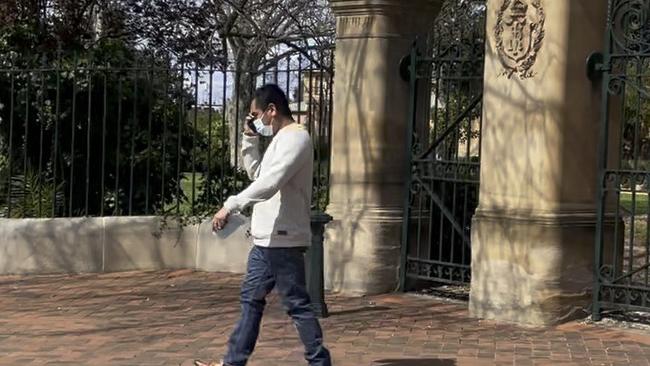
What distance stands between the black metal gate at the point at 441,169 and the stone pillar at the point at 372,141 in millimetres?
128

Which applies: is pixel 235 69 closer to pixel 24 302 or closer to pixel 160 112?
pixel 160 112

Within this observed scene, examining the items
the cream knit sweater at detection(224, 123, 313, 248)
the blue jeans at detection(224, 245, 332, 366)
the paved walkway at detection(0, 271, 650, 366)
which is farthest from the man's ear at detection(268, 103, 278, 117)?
the paved walkway at detection(0, 271, 650, 366)

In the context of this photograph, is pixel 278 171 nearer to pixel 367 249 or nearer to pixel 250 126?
pixel 250 126

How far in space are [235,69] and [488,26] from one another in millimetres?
3459

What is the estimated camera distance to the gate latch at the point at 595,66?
8.26m

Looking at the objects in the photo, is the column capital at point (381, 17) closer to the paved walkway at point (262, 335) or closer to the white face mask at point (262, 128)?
the paved walkway at point (262, 335)

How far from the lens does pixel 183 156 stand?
38.8 ft

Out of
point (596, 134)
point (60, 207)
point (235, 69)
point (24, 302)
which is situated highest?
point (235, 69)

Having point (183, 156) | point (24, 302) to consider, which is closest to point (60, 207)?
point (183, 156)

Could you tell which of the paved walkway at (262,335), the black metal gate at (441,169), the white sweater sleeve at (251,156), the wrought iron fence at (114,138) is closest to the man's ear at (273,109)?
the white sweater sleeve at (251,156)

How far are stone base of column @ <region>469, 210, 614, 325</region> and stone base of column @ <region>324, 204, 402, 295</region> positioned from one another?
139 cm

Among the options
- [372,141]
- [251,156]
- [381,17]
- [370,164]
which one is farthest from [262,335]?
[381,17]

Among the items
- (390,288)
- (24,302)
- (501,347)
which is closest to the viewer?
(501,347)

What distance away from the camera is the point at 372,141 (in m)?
9.82
